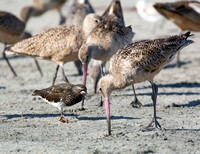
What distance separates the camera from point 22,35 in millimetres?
12219

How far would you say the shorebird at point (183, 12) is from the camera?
11705mm

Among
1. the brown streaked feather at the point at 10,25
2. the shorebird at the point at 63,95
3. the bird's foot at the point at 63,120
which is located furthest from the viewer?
the brown streaked feather at the point at 10,25

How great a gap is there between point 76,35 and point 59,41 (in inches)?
14.6

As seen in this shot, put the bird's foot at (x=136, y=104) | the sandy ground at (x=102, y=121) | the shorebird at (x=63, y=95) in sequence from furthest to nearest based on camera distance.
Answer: the bird's foot at (x=136, y=104)
the shorebird at (x=63, y=95)
the sandy ground at (x=102, y=121)

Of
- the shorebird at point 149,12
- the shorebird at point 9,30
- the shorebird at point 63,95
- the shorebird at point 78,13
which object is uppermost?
the shorebird at point 149,12

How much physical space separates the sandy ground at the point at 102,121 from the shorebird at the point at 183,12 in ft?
4.09

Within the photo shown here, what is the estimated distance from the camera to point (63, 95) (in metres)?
7.12

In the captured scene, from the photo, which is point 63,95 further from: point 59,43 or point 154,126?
point 59,43

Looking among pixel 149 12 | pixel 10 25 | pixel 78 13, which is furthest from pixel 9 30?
pixel 149 12

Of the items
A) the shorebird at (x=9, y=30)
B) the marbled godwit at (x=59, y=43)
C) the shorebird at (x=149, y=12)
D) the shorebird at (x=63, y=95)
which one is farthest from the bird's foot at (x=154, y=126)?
the shorebird at (x=149, y=12)

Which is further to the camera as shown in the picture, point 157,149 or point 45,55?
point 45,55

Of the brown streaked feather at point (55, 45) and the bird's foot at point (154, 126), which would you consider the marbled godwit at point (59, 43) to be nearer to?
the brown streaked feather at point (55, 45)

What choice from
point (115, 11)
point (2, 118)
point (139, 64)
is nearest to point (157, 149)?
point (139, 64)

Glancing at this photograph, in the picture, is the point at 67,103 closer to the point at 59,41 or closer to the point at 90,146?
the point at 90,146
